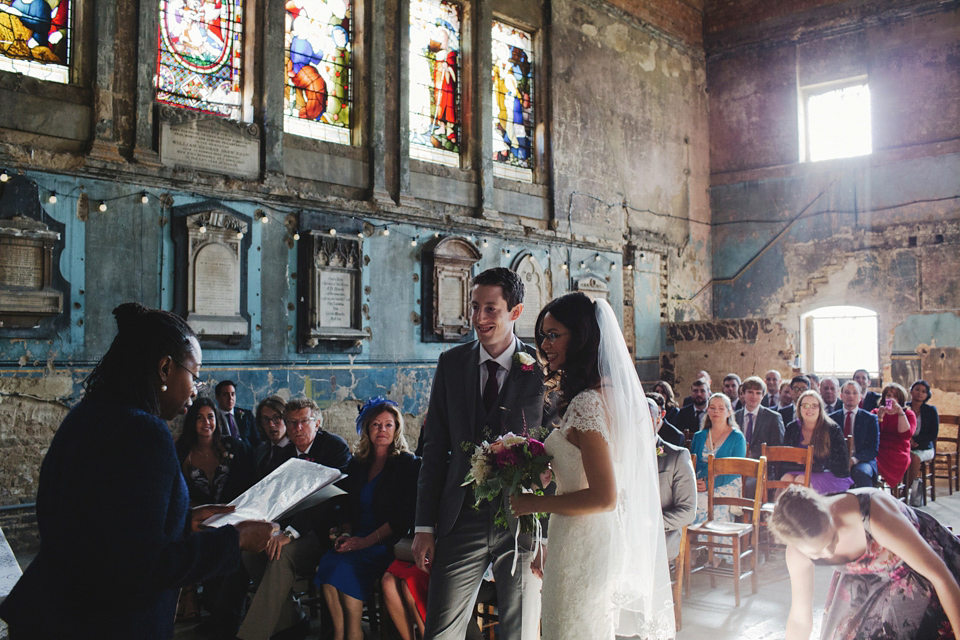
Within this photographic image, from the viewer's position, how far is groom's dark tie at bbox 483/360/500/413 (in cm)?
305

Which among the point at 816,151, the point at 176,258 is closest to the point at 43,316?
the point at 176,258

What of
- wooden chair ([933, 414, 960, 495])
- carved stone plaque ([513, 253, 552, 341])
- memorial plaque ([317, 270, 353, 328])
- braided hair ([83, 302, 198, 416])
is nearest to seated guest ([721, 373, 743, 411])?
wooden chair ([933, 414, 960, 495])

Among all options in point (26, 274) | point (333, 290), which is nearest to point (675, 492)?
point (333, 290)

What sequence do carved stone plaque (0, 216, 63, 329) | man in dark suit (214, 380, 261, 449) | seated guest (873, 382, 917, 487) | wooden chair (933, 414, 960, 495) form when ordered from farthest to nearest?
wooden chair (933, 414, 960, 495)
seated guest (873, 382, 917, 487)
man in dark suit (214, 380, 261, 449)
carved stone plaque (0, 216, 63, 329)

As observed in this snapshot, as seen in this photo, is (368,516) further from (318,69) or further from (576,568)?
(318,69)

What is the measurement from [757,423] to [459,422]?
4944 mm

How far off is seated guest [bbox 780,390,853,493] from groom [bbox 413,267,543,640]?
13.2ft

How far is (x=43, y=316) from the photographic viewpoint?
686 cm

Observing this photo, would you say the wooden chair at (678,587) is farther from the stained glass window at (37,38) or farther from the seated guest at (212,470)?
the stained glass window at (37,38)

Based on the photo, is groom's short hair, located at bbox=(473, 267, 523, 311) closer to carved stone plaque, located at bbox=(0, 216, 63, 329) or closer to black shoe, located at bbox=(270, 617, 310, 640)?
black shoe, located at bbox=(270, 617, 310, 640)

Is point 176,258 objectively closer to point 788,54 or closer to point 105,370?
point 105,370

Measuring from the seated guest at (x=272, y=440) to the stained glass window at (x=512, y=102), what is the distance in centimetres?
614

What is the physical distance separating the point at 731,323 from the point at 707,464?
25.2 feet

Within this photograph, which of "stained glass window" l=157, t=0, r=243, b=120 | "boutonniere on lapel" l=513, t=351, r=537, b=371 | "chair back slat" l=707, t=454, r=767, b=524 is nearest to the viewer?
"boutonniere on lapel" l=513, t=351, r=537, b=371
